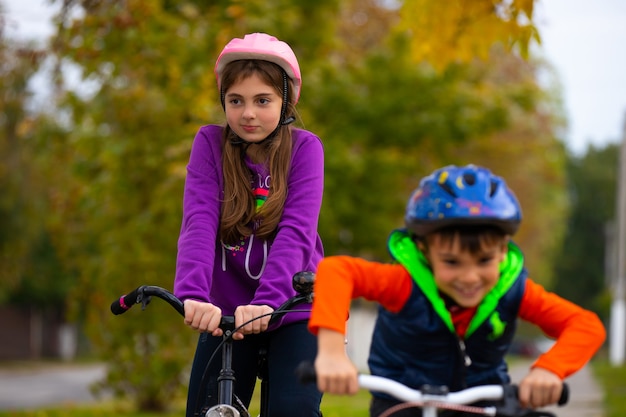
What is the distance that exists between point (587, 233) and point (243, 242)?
6778cm

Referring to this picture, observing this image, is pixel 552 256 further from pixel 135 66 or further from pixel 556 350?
pixel 556 350

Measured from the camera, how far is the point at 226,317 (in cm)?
348

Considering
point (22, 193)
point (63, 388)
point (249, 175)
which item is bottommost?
point (249, 175)

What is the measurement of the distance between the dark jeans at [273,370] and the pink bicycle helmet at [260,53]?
1024 millimetres

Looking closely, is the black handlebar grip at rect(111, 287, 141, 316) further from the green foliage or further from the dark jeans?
the green foliage

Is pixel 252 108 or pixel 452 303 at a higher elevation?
pixel 252 108

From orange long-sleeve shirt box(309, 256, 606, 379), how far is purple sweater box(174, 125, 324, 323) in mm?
626

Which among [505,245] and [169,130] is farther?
[169,130]

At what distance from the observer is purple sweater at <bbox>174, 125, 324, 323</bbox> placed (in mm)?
3617

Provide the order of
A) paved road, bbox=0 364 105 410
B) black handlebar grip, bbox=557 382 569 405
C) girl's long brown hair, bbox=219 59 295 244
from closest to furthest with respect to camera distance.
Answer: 1. black handlebar grip, bbox=557 382 569 405
2. girl's long brown hair, bbox=219 59 295 244
3. paved road, bbox=0 364 105 410

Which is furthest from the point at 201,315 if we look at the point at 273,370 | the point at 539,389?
the point at 539,389

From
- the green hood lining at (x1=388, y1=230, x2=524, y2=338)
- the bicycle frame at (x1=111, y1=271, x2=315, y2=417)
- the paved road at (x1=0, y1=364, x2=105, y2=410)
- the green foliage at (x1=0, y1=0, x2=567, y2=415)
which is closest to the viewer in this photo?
the green hood lining at (x1=388, y1=230, x2=524, y2=338)

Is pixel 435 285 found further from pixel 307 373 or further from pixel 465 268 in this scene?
pixel 307 373

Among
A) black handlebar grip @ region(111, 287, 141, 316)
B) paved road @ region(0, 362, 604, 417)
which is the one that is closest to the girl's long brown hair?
black handlebar grip @ region(111, 287, 141, 316)
